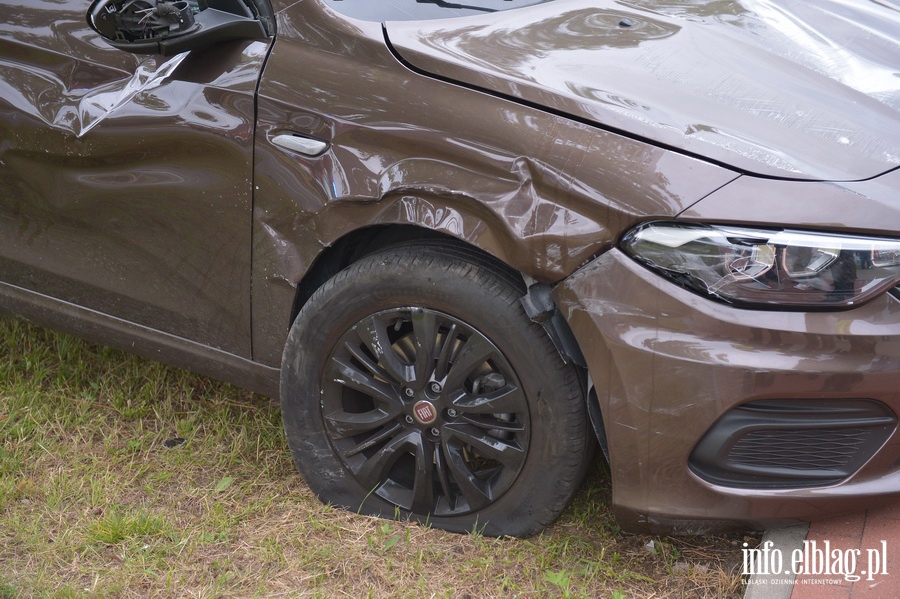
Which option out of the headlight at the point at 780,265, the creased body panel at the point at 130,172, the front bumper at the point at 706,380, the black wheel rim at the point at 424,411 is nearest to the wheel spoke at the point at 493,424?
the black wheel rim at the point at 424,411

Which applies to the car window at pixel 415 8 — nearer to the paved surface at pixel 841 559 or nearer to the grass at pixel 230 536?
the grass at pixel 230 536

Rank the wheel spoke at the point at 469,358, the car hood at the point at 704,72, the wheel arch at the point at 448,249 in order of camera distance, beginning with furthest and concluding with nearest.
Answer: the wheel spoke at the point at 469,358 < the wheel arch at the point at 448,249 < the car hood at the point at 704,72

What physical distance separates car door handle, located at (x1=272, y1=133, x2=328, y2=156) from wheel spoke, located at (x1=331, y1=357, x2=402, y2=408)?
51 cm

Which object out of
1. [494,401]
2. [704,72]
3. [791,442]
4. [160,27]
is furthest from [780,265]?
[160,27]

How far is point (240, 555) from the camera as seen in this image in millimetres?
2320


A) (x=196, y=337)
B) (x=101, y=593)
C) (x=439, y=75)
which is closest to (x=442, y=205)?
(x=439, y=75)

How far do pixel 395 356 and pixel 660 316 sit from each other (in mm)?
681

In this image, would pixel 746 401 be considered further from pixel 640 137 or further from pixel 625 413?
pixel 640 137

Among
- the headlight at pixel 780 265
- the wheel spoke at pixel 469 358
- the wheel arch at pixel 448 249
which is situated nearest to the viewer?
the headlight at pixel 780 265

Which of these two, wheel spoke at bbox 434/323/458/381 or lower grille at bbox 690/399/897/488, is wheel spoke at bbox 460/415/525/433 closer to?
wheel spoke at bbox 434/323/458/381

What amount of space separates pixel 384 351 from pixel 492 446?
0.34 meters

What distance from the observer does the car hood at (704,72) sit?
186 centimetres

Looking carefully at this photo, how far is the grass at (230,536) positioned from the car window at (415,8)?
1251 mm

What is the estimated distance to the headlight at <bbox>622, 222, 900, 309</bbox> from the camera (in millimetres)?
1750
